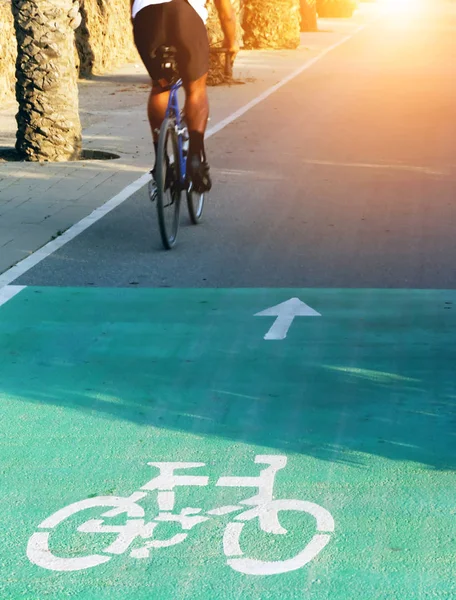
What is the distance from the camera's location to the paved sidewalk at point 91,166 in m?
9.56

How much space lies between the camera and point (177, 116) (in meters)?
8.73

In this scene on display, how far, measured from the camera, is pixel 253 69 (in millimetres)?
24531

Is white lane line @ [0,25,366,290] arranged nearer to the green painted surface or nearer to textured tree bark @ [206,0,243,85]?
the green painted surface

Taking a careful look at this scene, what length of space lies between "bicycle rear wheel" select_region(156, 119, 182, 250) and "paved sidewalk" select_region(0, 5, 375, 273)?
96cm

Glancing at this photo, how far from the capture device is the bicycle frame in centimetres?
860

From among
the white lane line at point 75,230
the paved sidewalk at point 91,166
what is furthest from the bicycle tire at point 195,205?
the paved sidewalk at point 91,166

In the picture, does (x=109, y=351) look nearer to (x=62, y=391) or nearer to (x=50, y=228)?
(x=62, y=391)

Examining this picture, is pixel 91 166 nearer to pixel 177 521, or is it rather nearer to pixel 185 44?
pixel 185 44

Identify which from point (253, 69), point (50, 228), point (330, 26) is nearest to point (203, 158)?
point (50, 228)

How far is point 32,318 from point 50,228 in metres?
2.52

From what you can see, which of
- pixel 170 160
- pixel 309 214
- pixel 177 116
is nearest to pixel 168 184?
pixel 170 160

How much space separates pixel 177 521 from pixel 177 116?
4.91 metres

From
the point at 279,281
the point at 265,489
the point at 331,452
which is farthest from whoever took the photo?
the point at 279,281

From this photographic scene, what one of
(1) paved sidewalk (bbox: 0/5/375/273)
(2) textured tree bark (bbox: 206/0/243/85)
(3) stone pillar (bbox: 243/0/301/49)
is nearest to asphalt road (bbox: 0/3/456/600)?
(1) paved sidewalk (bbox: 0/5/375/273)
